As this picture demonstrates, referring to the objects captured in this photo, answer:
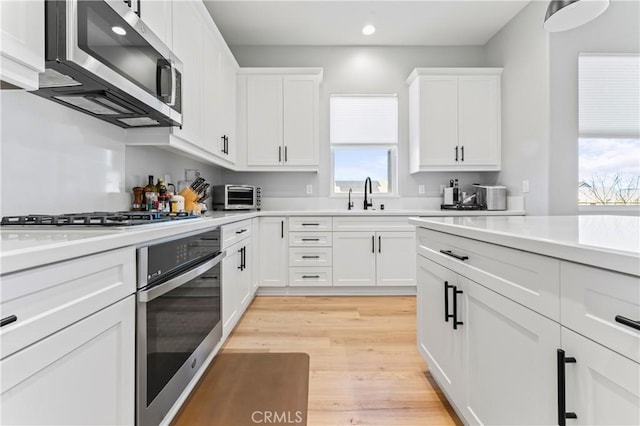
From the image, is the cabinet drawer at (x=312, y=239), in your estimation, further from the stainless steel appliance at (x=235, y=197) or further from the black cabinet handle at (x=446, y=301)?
the black cabinet handle at (x=446, y=301)

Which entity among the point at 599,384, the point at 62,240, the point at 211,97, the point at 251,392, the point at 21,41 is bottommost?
the point at 251,392

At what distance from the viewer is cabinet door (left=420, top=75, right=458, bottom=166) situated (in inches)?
147

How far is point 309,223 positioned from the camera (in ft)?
11.3

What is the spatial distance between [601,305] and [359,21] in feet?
11.9

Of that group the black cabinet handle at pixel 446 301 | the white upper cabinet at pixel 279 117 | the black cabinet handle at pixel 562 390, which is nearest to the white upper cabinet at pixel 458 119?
the white upper cabinet at pixel 279 117

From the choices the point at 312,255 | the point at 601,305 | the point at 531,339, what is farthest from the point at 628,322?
the point at 312,255

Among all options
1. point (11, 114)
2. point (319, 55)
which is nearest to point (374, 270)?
point (319, 55)

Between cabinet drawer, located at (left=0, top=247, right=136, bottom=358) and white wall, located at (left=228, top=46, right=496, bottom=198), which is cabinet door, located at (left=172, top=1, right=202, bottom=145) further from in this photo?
white wall, located at (left=228, top=46, right=496, bottom=198)

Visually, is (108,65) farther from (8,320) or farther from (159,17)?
(8,320)

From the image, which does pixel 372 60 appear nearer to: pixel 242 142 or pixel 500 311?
pixel 242 142

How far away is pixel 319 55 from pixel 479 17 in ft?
5.89

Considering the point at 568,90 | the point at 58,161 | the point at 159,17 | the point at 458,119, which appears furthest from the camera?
the point at 458,119

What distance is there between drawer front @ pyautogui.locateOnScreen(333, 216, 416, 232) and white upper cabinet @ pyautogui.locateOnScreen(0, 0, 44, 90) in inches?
106

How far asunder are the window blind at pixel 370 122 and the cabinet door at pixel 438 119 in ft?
1.38
